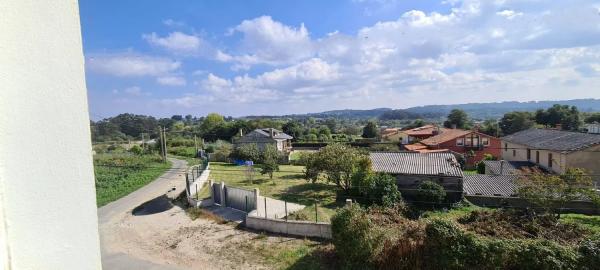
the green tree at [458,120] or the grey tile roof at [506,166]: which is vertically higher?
the green tree at [458,120]

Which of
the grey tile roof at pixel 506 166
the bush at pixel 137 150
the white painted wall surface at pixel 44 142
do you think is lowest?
the grey tile roof at pixel 506 166

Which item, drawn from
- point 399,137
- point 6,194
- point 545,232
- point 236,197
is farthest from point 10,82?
point 399,137

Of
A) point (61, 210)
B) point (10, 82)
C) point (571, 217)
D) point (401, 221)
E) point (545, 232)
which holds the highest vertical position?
point (10, 82)

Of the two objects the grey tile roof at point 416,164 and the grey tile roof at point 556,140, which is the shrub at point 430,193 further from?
the grey tile roof at point 556,140

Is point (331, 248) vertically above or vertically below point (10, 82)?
below

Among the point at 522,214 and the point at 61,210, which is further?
the point at 522,214

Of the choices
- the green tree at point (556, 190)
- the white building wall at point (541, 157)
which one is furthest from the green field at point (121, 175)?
the white building wall at point (541, 157)

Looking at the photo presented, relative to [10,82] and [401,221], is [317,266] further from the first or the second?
[10,82]
